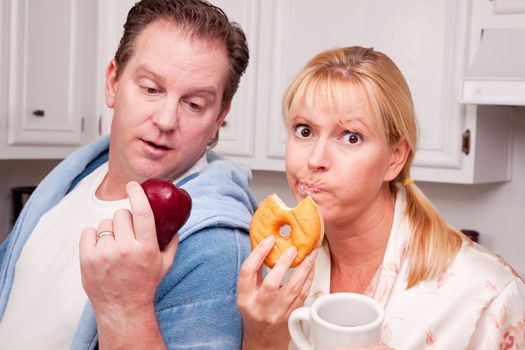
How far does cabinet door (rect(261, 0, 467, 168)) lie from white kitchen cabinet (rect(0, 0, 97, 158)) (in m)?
0.90

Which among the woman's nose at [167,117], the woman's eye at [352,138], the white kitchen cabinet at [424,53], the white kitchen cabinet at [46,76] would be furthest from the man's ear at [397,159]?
the white kitchen cabinet at [46,76]

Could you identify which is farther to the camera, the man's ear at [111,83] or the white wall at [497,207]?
the white wall at [497,207]

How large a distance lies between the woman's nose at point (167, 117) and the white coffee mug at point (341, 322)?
1.67 feet

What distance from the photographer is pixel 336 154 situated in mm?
1149

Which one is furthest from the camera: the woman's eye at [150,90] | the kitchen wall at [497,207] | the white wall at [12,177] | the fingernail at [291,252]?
the white wall at [12,177]

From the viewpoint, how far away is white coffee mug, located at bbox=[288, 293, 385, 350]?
2.34 ft

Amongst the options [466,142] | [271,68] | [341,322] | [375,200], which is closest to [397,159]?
[375,200]

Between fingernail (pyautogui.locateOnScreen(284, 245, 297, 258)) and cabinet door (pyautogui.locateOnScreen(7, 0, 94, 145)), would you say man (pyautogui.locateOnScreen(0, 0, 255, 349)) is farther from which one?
cabinet door (pyautogui.locateOnScreen(7, 0, 94, 145))

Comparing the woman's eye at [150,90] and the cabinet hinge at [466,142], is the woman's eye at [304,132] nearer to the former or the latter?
the woman's eye at [150,90]

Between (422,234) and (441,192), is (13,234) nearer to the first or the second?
(422,234)

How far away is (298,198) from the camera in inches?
46.1

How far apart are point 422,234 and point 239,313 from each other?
0.41m

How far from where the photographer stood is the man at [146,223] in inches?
34.7

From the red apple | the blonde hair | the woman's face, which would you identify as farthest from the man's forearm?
the blonde hair
